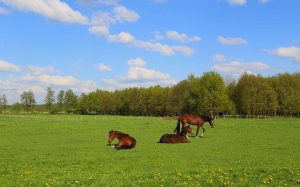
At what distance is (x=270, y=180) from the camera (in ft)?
41.2

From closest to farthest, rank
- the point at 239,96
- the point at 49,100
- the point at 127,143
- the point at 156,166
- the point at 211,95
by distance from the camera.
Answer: the point at 156,166 < the point at 127,143 < the point at 211,95 < the point at 239,96 < the point at 49,100

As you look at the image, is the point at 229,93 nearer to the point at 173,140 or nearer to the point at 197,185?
the point at 173,140

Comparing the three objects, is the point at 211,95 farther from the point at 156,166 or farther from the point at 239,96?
the point at 156,166

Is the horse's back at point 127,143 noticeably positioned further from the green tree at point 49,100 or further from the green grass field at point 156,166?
the green tree at point 49,100

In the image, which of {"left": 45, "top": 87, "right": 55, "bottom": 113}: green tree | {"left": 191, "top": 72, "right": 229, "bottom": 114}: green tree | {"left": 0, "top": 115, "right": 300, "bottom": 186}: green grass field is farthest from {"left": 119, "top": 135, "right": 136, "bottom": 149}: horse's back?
{"left": 45, "top": 87, "right": 55, "bottom": 113}: green tree

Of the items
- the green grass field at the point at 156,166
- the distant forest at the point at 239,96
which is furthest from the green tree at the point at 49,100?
the green grass field at the point at 156,166

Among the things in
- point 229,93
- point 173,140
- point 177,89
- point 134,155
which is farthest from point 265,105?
point 134,155

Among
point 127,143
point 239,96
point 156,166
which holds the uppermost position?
point 239,96

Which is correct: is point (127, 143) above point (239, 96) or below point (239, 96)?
below

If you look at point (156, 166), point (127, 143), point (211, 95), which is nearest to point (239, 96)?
point (211, 95)

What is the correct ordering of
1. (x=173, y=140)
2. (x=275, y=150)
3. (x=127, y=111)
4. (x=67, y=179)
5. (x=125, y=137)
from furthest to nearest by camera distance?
(x=127, y=111)
(x=173, y=140)
(x=125, y=137)
(x=275, y=150)
(x=67, y=179)

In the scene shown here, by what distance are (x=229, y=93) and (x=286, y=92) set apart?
18.9 meters

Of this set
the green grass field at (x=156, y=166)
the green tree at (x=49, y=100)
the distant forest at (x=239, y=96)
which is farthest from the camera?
the green tree at (x=49, y=100)

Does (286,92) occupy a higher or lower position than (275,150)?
higher
